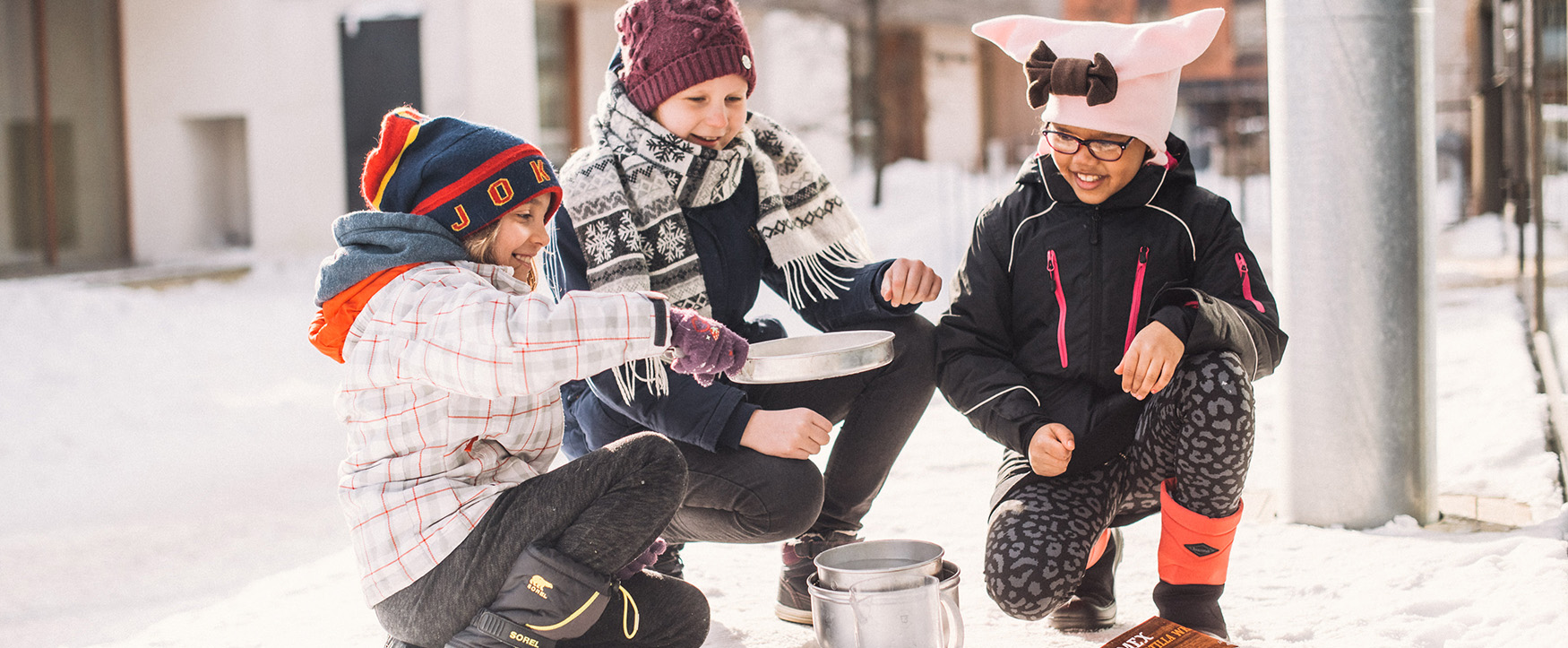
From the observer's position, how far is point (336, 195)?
477 inches

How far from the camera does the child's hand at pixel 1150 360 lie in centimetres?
208

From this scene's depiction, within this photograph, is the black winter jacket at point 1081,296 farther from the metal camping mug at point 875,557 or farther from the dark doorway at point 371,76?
the dark doorway at point 371,76

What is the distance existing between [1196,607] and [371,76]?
1084 centimetres

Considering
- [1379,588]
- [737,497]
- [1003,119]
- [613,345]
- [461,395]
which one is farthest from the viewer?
[1003,119]

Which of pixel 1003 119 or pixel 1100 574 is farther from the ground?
pixel 1003 119

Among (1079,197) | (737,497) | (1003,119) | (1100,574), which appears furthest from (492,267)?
(1003,119)

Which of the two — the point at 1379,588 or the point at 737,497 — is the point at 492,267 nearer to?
the point at 737,497

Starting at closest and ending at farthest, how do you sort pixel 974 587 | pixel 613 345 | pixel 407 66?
pixel 613 345 < pixel 974 587 < pixel 407 66

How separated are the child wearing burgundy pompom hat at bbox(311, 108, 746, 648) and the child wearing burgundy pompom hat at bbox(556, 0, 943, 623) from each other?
0.24 meters

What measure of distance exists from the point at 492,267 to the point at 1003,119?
20166 mm

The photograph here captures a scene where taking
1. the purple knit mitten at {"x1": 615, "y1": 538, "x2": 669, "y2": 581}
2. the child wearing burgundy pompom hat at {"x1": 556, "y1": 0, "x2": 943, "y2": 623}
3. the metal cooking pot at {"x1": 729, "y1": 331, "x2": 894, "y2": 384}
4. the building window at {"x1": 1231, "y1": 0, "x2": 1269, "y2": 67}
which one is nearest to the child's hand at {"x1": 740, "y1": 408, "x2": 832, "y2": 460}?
the child wearing burgundy pompom hat at {"x1": 556, "y1": 0, "x2": 943, "y2": 623}

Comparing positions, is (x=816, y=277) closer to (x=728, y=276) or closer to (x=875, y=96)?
(x=728, y=276)

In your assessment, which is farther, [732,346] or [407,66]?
[407,66]

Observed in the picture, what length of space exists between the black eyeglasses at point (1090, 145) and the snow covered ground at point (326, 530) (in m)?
0.88
